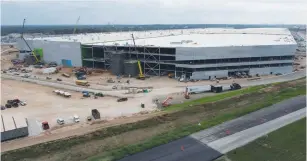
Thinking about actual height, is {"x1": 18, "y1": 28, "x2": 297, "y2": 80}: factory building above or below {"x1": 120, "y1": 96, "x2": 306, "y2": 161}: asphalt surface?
above

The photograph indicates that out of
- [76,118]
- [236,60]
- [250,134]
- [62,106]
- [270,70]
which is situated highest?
[236,60]

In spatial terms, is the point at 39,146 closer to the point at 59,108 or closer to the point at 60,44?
the point at 59,108

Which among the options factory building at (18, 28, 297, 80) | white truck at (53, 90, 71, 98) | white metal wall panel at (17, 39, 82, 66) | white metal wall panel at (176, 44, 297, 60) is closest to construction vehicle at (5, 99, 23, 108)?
white truck at (53, 90, 71, 98)

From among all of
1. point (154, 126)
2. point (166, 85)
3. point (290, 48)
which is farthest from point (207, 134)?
point (290, 48)

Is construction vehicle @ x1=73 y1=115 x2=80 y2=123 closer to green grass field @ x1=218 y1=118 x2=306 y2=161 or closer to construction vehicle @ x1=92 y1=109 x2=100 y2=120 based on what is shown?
construction vehicle @ x1=92 y1=109 x2=100 y2=120

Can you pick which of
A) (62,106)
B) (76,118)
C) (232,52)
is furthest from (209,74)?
(76,118)

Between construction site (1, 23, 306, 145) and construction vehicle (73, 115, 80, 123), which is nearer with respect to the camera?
construction vehicle (73, 115, 80, 123)

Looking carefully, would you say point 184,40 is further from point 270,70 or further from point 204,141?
point 204,141
